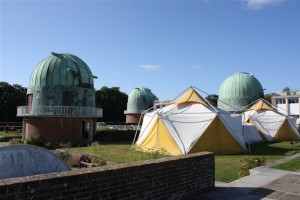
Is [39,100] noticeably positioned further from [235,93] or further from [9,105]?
[9,105]

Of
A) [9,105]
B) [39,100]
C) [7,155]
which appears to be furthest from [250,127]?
[9,105]

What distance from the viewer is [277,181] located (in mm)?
10836

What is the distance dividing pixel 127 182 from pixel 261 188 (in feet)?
15.9

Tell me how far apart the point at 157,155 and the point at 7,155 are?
30.4 feet

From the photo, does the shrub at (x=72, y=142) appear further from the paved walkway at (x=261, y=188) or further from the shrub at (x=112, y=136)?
the paved walkway at (x=261, y=188)

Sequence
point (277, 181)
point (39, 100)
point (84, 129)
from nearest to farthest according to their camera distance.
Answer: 1. point (277, 181)
2. point (39, 100)
3. point (84, 129)

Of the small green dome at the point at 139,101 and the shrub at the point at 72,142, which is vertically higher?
the small green dome at the point at 139,101

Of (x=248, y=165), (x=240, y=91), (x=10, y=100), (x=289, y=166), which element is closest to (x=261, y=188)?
(x=248, y=165)

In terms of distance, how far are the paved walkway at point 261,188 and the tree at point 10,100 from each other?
57326 millimetres

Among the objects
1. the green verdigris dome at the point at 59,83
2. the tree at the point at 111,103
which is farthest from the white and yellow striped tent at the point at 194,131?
the tree at the point at 111,103

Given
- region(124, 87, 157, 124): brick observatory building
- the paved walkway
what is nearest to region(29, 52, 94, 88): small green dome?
the paved walkway

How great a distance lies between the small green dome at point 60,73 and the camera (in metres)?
31.8

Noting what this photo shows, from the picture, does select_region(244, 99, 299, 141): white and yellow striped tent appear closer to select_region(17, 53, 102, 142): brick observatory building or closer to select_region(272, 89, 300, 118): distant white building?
select_region(17, 53, 102, 142): brick observatory building

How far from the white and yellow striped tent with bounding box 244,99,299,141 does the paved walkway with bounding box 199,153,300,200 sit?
18.7 meters
